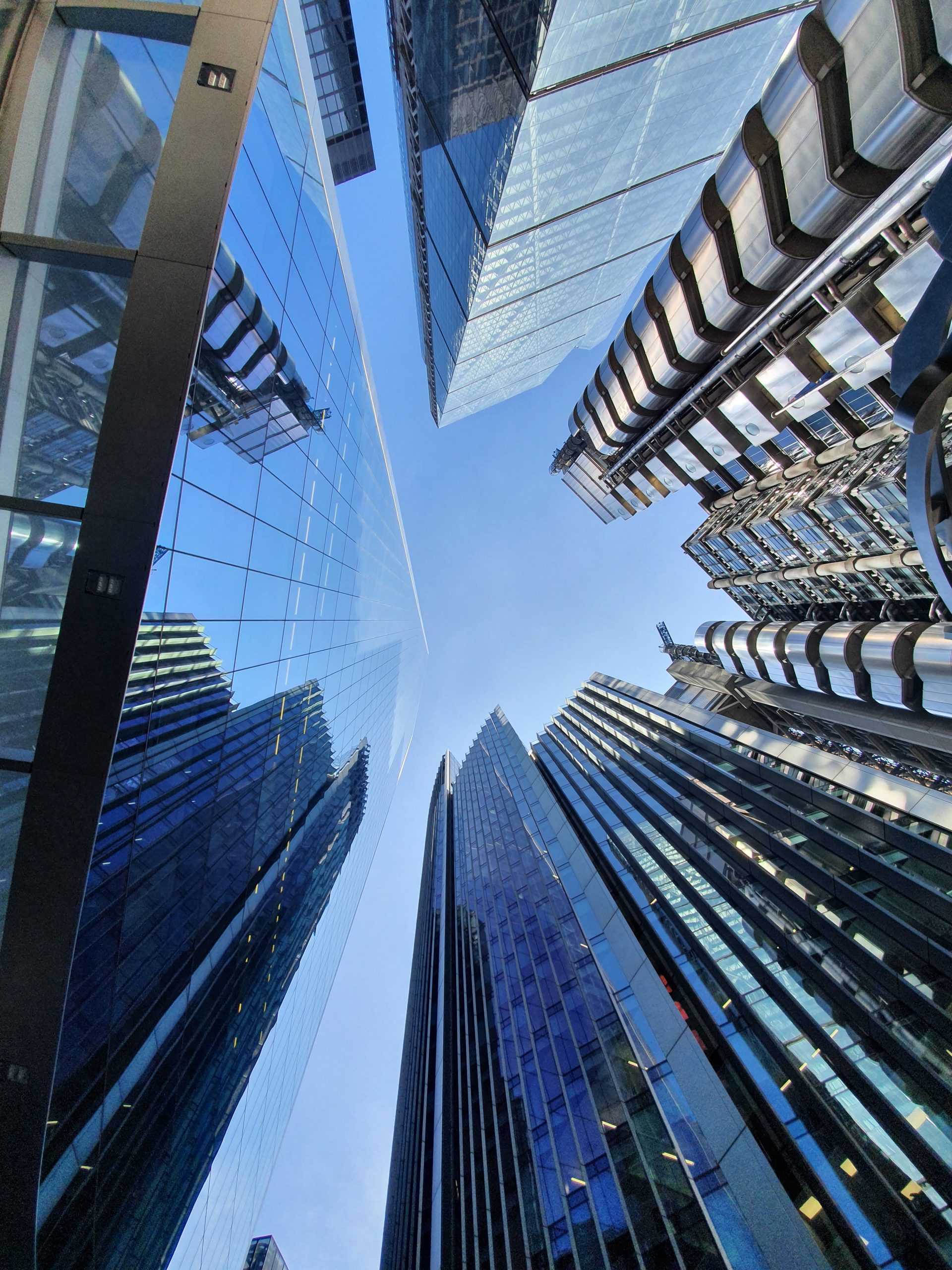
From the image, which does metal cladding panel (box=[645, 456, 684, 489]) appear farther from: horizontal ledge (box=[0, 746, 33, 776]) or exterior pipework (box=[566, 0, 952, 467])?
horizontal ledge (box=[0, 746, 33, 776])

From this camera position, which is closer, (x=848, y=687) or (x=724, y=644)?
(x=848, y=687)

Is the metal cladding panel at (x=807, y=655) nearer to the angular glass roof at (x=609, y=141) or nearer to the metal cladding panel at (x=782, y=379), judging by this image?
the metal cladding panel at (x=782, y=379)

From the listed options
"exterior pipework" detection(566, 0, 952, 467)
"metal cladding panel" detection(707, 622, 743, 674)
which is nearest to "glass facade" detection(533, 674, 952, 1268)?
"metal cladding panel" detection(707, 622, 743, 674)

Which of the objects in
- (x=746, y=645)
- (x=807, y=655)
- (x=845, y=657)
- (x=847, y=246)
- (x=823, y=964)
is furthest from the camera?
(x=746, y=645)

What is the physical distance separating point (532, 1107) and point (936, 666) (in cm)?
2736

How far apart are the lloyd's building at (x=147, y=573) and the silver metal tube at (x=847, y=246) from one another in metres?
12.2

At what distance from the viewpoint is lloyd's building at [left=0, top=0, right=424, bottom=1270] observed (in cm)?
595

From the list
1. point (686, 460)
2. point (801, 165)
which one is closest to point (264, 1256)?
point (686, 460)

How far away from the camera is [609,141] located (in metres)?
24.7

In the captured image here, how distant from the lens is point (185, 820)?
1088 cm

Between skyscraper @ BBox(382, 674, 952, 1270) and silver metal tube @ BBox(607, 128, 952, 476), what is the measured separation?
58.1ft

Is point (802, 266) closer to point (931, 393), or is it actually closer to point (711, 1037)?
point (931, 393)

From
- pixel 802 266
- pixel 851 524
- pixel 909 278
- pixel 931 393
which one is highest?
pixel 802 266

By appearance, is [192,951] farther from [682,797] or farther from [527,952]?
[682,797]
